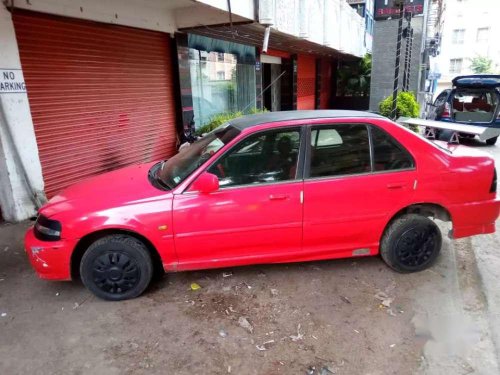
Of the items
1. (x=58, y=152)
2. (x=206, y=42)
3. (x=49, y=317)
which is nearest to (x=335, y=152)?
(x=49, y=317)

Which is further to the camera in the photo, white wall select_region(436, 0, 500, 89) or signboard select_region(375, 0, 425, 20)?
white wall select_region(436, 0, 500, 89)

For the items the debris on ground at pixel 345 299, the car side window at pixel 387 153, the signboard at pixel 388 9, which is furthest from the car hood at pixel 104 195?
the signboard at pixel 388 9

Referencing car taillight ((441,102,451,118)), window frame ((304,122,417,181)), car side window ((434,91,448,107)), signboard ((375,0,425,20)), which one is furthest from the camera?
signboard ((375,0,425,20))

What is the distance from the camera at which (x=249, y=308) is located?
3334 millimetres

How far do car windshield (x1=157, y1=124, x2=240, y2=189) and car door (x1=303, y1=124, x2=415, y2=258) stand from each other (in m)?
0.82

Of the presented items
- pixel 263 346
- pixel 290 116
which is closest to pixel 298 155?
pixel 290 116

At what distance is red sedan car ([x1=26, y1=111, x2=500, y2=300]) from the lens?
3.29 metres

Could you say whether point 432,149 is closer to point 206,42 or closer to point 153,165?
point 153,165

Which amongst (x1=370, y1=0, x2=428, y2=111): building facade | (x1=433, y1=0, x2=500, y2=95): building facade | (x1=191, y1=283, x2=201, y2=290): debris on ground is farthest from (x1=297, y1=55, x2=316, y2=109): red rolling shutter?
(x1=433, y1=0, x2=500, y2=95): building facade

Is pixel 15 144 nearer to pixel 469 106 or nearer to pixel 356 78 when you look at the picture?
pixel 469 106

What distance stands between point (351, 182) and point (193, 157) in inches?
59.0

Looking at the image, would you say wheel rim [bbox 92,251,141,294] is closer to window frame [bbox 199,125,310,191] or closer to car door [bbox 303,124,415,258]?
window frame [bbox 199,125,310,191]

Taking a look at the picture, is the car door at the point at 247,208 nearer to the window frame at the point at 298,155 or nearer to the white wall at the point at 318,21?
the window frame at the point at 298,155

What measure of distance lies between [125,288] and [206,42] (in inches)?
307
